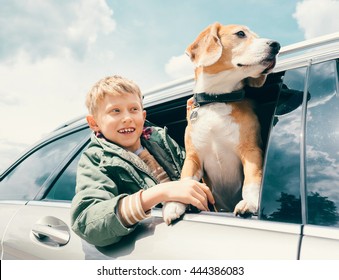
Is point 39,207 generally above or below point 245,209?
above

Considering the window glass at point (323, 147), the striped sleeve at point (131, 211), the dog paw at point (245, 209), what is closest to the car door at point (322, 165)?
the window glass at point (323, 147)

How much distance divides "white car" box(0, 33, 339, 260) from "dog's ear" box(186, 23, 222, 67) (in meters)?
0.13

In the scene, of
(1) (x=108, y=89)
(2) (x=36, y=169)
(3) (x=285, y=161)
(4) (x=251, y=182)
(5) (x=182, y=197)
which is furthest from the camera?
(2) (x=36, y=169)

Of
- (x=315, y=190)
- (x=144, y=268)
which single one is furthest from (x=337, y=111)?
(x=144, y=268)

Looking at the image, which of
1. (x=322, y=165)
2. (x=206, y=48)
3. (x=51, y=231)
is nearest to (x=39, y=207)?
(x=51, y=231)

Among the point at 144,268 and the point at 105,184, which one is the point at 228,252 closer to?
the point at 144,268

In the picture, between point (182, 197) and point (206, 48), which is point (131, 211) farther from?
point (206, 48)

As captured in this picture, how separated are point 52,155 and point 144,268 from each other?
1.59m

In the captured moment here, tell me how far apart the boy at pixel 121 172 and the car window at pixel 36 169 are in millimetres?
502

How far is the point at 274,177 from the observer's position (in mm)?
1342

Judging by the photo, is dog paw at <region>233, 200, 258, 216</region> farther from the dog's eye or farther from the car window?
the car window

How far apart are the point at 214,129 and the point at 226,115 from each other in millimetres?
95

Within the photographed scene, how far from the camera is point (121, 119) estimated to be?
2.04m

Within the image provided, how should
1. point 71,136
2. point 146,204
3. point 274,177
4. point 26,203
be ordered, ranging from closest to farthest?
point 274,177
point 146,204
point 26,203
point 71,136
